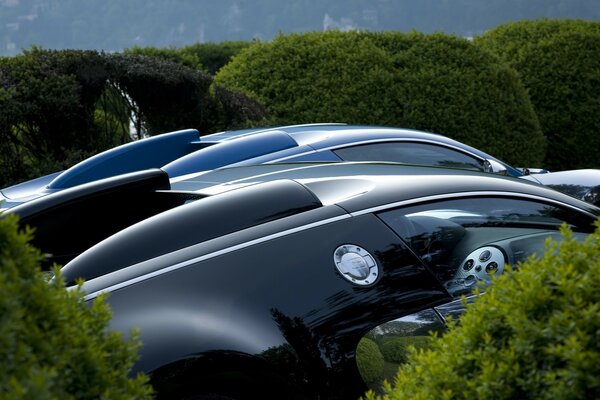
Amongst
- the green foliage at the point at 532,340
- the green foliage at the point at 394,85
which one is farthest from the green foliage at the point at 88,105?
the green foliage at the point at 532,340

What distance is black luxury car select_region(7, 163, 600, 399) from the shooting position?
268cm

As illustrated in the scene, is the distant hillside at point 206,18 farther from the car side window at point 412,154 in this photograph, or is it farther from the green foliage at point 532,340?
the green foliage at point 532,340

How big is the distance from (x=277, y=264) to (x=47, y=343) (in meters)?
1.26

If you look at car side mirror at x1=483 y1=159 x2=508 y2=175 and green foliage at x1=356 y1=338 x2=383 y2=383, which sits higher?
car side mirror at x1=483 y1=159 x2=508 y2=175

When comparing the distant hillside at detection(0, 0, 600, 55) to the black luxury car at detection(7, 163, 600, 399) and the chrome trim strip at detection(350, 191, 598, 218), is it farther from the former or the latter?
the black luxury car at detection(7, 163, 600, 399)

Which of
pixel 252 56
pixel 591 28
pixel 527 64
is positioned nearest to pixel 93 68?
pixel 252 56

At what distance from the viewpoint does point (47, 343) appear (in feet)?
5.53

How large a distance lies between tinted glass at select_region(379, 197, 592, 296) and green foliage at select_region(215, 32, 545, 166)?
6135 millimetres

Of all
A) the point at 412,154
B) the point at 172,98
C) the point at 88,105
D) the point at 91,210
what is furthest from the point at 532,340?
the point at 172,98

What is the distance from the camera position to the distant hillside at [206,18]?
3716 cm

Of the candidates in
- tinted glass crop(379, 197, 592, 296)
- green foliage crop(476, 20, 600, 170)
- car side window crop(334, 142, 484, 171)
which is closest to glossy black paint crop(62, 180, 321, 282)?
tinted glass crop(379, 197, 592, 296)

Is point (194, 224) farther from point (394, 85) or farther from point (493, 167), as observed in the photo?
point (394, 85)

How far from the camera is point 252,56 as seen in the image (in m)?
10.7

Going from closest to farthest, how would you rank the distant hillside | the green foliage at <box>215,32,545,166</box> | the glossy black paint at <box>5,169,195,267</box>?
the glossy black paint at <box>5,169,195,267</box>
the green foliage at <box>215,32,545,166</box>
the distant hillside
